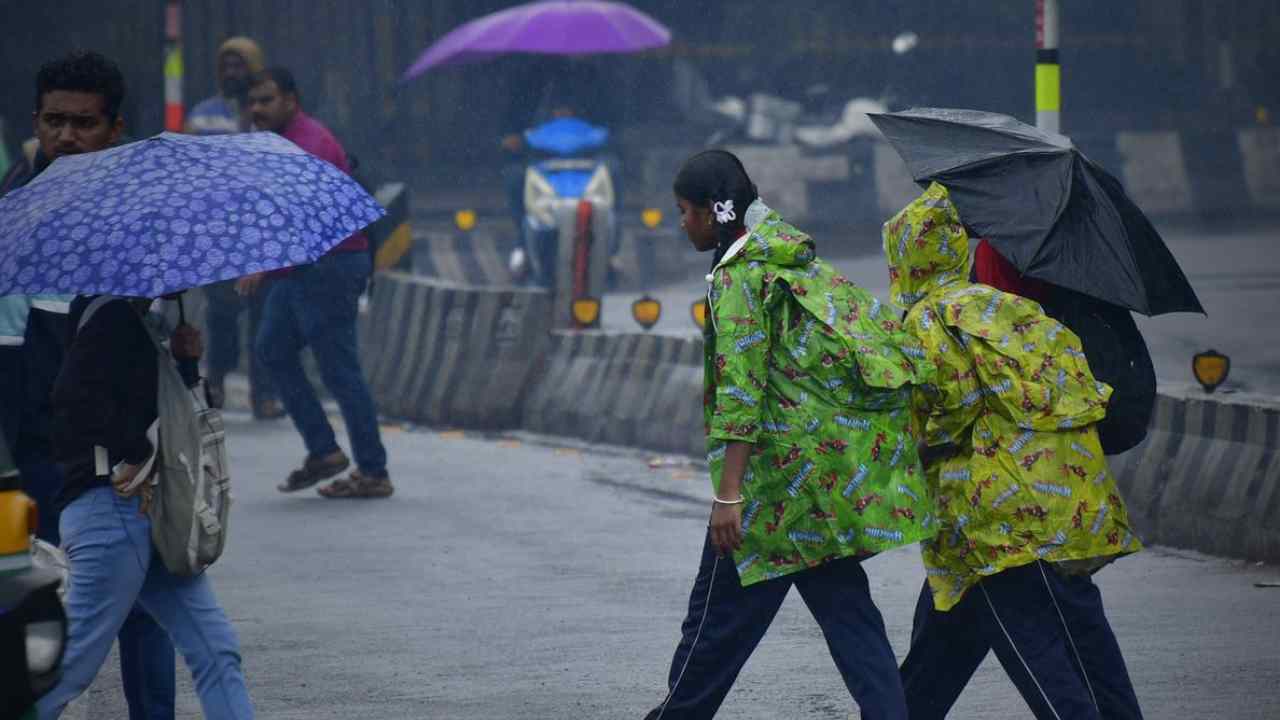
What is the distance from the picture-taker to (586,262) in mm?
14289

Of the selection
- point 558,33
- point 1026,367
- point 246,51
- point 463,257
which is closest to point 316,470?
point 246,51

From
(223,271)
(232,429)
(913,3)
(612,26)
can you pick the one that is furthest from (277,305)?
(913,3)

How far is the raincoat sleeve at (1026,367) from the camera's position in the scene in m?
5.33

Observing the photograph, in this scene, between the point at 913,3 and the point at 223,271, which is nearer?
the point at 223,271

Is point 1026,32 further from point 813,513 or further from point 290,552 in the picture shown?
point 813,513

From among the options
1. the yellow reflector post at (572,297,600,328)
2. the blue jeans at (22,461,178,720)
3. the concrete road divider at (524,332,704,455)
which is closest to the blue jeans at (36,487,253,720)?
the blue jeans at (22,461,178,720)

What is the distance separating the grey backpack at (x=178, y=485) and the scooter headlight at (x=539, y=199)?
51.3 ft

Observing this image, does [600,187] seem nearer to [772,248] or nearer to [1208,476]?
[1208,476]

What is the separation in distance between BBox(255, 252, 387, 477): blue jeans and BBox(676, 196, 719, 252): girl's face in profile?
5.19 metres

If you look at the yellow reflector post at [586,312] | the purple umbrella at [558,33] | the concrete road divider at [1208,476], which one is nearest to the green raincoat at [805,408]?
the concrete road divider at [1208,476]

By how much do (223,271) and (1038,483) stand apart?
6.46 feet

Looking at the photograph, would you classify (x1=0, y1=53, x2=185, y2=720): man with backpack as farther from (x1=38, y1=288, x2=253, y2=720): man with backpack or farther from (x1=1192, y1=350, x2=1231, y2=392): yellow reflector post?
(x1=1192, y1=350, x2=1231, y2=392): yellow reflector post

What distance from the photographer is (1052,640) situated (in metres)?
5.38

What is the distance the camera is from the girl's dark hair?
5.41 meters
